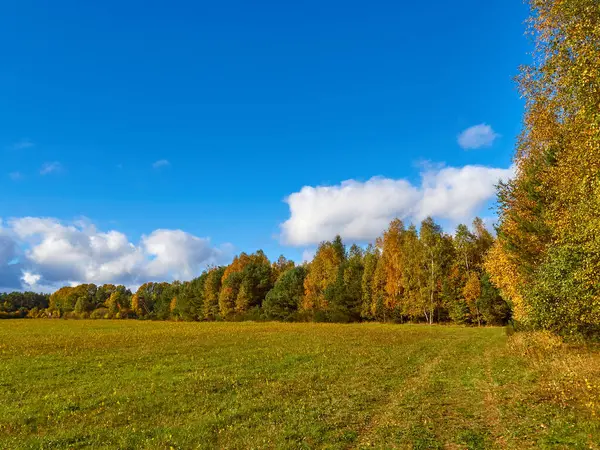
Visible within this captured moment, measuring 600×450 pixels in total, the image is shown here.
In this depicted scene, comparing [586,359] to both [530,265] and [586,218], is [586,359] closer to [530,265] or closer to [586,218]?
[530,265]

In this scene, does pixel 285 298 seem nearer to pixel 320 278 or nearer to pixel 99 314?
pixel 320 278

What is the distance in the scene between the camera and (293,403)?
1499cm

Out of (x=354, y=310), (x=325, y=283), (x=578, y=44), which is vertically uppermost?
(x=578, y=44)

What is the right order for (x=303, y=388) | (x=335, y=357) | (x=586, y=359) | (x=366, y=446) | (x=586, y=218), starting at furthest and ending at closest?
(x=335, y=357)
(x=586, y=359)
(x=303, y=388)
(x=586, y=218)
(x=366, y=446)

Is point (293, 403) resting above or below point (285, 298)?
below

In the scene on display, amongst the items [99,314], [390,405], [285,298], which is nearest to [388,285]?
[285,298]

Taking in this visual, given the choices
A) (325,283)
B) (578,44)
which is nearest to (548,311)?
(578,44)

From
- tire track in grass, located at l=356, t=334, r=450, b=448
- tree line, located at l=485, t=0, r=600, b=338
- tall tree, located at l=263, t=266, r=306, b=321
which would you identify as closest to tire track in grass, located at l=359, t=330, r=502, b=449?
tire track in grass, located at l=356, t=334, r=450, b=448

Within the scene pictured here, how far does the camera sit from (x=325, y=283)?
97.1 metres

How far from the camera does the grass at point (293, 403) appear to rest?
1098cm

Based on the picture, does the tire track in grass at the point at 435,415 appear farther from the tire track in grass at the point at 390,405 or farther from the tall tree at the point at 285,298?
the tall tree at the point at 285,298

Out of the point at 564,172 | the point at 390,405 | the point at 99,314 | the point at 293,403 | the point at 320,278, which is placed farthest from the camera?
the point at 99,314

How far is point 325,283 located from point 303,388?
80131 mm

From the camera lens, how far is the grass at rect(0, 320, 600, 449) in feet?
36.0
